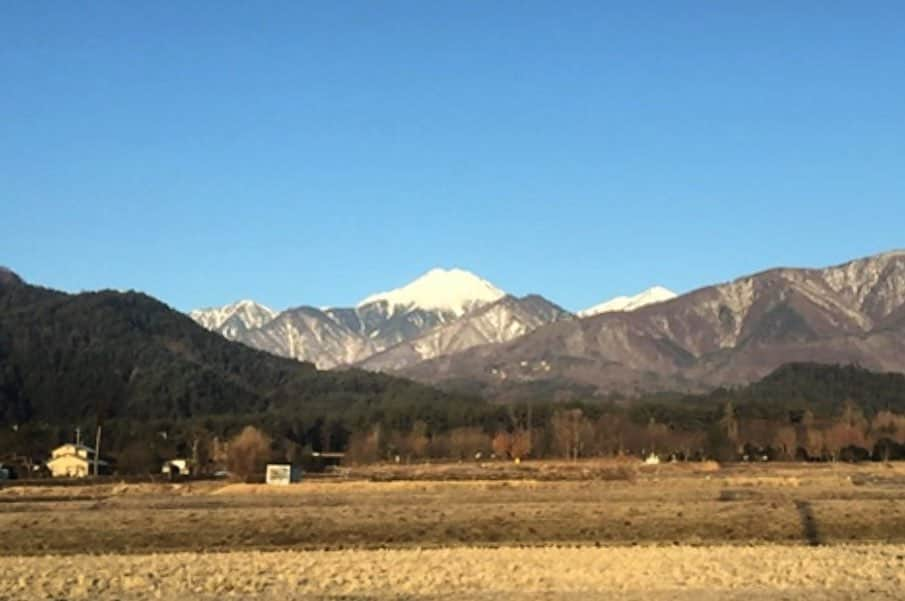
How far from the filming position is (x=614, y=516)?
48375 mm

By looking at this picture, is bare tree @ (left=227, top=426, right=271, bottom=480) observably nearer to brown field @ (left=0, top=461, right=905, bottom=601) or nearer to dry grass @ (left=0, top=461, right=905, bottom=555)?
brown field @ (left=0, top=461, right=905, bottom=601)

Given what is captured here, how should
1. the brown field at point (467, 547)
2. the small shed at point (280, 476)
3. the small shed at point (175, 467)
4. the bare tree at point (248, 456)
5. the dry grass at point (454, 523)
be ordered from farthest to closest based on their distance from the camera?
the small shed at point (175, 467) → the bare tree at point (248, 456) → the small shed at point (280, 476) → the dry grass at point (454, 523) → the brown field at point (467, 547)

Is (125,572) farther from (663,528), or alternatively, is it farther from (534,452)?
(534,452)

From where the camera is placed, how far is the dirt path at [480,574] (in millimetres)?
27828

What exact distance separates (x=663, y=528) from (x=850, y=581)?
626 inches

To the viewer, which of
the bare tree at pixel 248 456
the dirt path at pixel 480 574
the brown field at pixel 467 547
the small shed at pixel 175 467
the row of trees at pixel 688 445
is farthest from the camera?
the row of trees at pixel 688 445

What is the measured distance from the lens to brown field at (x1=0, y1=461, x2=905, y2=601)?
29.2 meters

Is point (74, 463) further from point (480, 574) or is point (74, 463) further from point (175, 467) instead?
point (480, 574)

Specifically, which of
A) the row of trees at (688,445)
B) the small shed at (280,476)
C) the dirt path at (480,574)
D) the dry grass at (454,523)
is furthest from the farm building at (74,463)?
the dirt path at (480,574)

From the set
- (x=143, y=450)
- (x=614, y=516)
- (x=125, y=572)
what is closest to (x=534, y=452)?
(x=143, y=450)

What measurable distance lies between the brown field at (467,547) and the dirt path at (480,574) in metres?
Result: 0.07

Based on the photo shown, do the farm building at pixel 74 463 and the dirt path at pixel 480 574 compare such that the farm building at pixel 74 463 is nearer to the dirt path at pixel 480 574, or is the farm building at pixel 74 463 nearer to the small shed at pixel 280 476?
the small shed at pixel 280 476

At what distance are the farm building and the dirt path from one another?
10749 centimetres

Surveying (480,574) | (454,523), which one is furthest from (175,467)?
(480,574)
